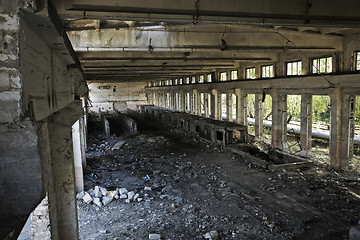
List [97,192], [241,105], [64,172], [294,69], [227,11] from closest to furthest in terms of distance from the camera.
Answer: [64,172]
[227,11]
[97,192]
[294,69]
[241,105]

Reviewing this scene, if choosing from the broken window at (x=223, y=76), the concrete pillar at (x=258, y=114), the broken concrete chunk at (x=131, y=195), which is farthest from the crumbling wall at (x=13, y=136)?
the broken window at (x=223, y=76)

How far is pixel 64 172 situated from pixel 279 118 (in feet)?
43.3

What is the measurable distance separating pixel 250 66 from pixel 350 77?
25.8 feet

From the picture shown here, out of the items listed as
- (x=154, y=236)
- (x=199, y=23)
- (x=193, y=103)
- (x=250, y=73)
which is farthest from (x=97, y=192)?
(x=193, y=103)

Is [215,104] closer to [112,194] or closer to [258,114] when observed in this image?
[258,114]

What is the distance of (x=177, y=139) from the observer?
18.7 metres

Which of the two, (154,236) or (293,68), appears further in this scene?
(293,68)

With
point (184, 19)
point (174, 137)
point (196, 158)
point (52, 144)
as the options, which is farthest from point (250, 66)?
point (52, 144)

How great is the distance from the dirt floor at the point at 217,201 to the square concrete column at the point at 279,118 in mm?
3086

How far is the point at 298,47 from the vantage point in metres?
10.6

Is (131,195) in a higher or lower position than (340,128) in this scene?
lower

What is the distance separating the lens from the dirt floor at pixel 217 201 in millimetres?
6840

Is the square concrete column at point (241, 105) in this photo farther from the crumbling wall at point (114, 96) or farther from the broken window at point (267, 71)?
the crumbling wall at point (114, 96)

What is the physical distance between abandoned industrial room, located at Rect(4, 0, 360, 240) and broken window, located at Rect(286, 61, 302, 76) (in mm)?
58
